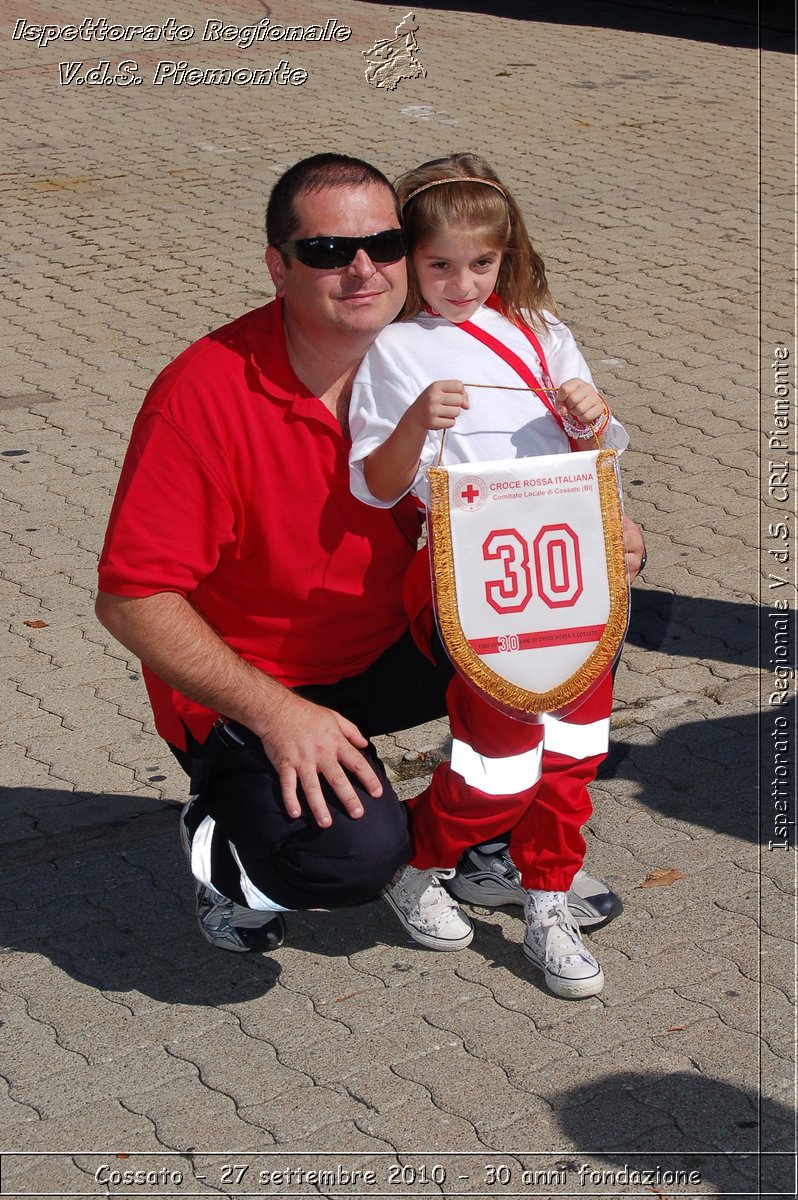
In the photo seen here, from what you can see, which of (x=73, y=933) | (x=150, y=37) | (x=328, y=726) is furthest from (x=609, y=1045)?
(x=150, y=37)

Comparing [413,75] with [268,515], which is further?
[413,75]

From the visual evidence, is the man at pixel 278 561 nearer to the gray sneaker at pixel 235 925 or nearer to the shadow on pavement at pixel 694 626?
the gray sneaker at pixel 235 925

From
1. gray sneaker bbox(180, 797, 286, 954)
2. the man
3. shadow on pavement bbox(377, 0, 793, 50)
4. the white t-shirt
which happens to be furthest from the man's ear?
shadow on pavement bbox(377, 0, 793, 50)

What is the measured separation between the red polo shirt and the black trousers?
0.42 ft

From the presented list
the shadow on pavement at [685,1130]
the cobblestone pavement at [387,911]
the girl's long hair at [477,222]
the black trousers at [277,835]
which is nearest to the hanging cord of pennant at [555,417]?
the girl's long hair at [477,222]

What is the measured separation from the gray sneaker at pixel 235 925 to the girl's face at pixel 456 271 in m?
1.19

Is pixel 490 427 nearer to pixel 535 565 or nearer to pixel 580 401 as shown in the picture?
pixel 580 401

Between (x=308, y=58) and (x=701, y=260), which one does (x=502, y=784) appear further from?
(x=308, y=58)

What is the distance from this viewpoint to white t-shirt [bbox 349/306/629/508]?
2.83 metres

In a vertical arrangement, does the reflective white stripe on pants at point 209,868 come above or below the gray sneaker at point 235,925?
above

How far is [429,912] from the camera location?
3.13 metres

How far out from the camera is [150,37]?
14.3 metres

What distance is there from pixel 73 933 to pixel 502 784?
1030 millimetres

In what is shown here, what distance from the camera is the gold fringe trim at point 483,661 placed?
2.73m
